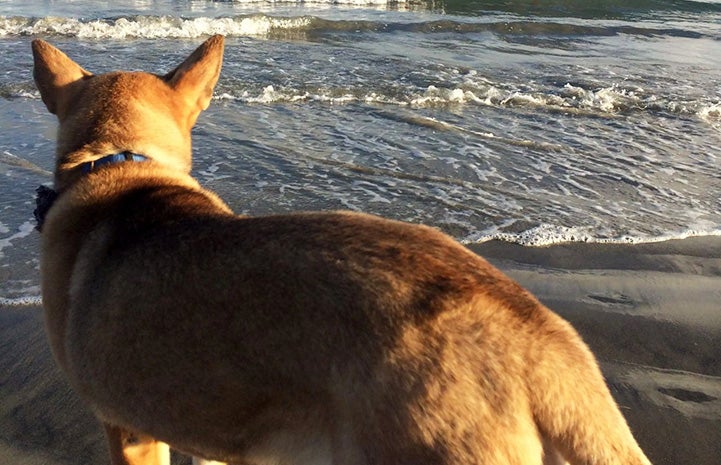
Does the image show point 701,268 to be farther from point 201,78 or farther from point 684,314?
point 201,78

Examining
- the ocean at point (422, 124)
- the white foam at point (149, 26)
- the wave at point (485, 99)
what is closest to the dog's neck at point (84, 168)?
the ocean at point (422, 124)

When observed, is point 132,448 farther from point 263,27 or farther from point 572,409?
point 263,27

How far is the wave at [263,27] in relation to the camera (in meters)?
17.2

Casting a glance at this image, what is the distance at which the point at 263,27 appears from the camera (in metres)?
19.7

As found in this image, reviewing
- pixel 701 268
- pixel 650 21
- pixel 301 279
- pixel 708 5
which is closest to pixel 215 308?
pixel 301 279

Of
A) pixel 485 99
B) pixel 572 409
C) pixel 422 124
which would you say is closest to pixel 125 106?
pixel 572 409

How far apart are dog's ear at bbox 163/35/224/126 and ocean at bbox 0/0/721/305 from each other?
7.72ft

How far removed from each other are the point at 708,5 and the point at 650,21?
8512 mm

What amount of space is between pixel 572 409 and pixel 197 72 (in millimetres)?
2730

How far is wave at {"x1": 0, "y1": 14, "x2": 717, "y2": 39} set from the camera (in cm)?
1725

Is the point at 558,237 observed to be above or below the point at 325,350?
below

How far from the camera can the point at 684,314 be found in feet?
16.5

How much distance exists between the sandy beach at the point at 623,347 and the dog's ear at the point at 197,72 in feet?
6.50

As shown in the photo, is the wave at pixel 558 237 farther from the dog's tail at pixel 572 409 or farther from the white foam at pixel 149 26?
the white foam at pixel 149 26
